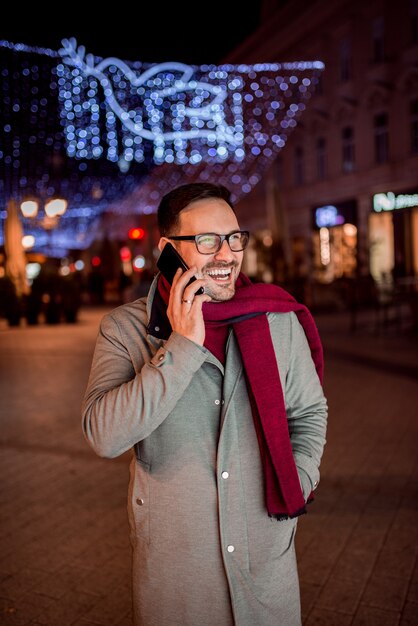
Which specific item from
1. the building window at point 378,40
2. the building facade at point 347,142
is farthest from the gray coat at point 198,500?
the building window at point 378,40

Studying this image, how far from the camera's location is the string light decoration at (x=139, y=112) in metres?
14.6

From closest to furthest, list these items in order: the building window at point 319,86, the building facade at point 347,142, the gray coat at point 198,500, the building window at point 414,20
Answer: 1. the gray coat at point 198,500
2. the building window at point 414,20
3. the building facade at point 347,142
4. the building window at point 319,86

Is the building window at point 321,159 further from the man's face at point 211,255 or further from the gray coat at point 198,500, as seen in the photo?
the gray coat at point 198,500

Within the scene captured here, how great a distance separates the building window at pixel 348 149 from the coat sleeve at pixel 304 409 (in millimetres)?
26671

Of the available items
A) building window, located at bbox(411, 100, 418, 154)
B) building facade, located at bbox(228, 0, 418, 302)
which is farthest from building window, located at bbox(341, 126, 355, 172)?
building window, located at bbox(411, 100, 418, 154)

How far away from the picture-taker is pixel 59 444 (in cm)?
663

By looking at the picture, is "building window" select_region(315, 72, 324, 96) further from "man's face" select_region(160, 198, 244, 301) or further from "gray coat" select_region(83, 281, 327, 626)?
"gray coat" select_region(83, 281, 327, 626)

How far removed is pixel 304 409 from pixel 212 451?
0.39 metres

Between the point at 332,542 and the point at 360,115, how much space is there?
24974mm

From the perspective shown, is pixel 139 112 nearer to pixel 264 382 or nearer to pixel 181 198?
pixel 181 198

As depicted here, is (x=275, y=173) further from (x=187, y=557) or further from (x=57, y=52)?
(x=187, y=557)

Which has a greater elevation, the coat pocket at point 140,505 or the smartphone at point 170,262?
the smartphone at point 170,262

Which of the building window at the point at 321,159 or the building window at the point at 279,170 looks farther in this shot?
the building window at the point at 279,170

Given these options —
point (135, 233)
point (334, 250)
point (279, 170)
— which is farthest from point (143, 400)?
point (279, 170)
